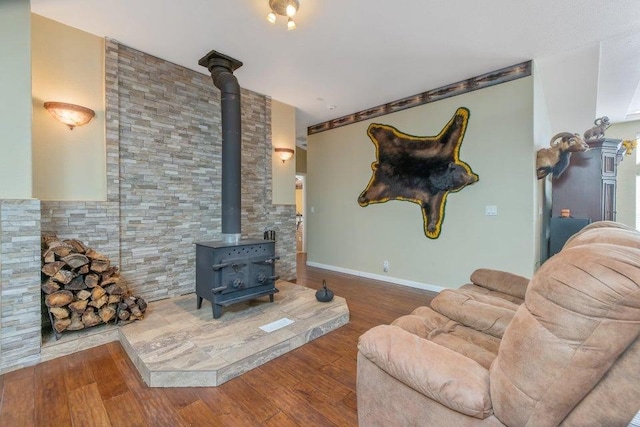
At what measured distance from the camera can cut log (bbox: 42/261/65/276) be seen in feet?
6.64

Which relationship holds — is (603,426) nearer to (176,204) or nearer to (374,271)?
(176,204)

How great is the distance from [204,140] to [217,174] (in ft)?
1.40

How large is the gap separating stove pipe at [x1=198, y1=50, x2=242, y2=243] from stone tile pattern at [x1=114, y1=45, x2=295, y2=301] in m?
0.61

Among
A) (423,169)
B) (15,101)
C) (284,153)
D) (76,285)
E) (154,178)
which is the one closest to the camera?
(15,101)

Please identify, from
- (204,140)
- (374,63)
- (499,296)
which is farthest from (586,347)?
(204,140)

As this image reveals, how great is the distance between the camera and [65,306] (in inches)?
82.6

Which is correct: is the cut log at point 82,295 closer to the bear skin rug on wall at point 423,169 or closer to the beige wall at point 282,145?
the beige wall at point 282,145

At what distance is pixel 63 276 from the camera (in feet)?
6.75

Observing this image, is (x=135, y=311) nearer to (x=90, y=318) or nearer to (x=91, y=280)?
(x=90, y=318)

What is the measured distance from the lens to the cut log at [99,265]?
87.0 inches

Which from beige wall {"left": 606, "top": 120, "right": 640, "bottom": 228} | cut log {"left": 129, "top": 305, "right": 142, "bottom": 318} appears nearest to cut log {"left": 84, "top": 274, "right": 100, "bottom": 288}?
cut log {"left": 129, "top": 305, "right": 142, "bottom": 318}

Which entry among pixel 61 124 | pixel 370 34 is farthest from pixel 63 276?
pixel 370 34

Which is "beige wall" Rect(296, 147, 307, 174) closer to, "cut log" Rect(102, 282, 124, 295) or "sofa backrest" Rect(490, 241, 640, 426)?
"cut log" Rect(102, 282, 124, 295)

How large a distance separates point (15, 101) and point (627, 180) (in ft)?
28.2
